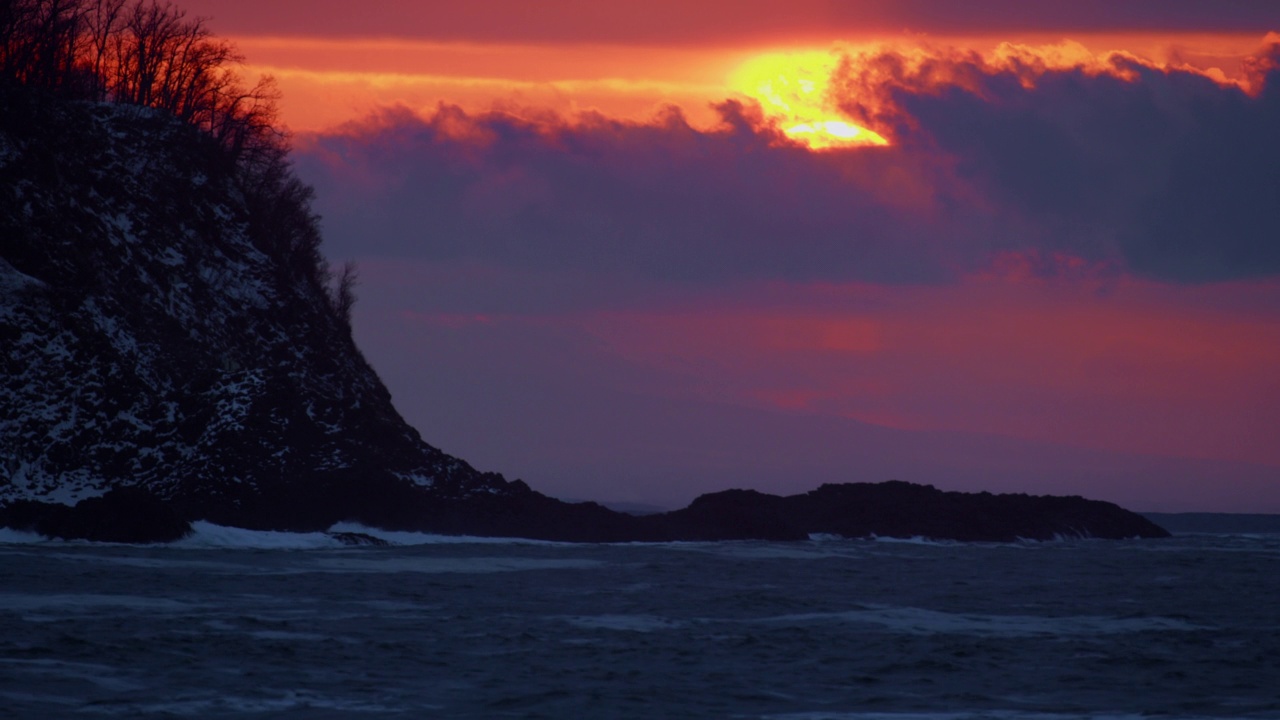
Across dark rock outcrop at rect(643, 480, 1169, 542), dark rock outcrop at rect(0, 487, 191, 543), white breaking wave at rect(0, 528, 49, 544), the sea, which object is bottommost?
the sea

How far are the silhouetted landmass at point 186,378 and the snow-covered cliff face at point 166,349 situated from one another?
0.10 metres

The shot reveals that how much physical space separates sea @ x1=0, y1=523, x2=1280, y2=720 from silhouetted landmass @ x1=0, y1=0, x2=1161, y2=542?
25.9ft

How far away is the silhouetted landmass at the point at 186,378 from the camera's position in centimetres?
5750

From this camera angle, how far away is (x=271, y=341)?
70.6 meters

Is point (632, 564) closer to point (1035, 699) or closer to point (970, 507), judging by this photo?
point (1035, 699)

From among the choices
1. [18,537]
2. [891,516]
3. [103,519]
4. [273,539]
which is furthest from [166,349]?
[891,516]

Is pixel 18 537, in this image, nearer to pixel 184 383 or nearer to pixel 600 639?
pixel 184 383

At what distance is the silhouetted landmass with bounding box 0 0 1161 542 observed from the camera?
189 feet

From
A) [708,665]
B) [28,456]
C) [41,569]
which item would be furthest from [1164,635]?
[28,456]

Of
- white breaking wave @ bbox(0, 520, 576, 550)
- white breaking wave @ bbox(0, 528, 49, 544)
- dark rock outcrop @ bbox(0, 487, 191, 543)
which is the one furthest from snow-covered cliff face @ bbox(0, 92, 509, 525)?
white breaking wave @ bbox(0, 528, 49, 544)

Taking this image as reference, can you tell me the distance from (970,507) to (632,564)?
1630 inches

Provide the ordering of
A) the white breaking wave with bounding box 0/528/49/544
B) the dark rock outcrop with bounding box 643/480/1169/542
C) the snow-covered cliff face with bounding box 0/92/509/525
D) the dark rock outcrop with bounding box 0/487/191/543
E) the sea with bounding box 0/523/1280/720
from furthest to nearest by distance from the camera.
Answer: the dark rock outcrop with bounding box 643/480/1169/542, the snow-covered cliff face with bounding box 0/92/509/525, the dark rock outcrop with bounding box 0/487/191/543, the white breaking wave with bounding box 0/528/49/544, the sea with bounding box 0/523/1280/720

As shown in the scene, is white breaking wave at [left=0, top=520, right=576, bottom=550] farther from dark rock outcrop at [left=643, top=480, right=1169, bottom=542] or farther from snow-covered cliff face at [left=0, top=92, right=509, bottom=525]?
dark rock outcrop at [left=643, top=480, right=1169, bottom=542]

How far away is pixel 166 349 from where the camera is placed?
64625 mm
